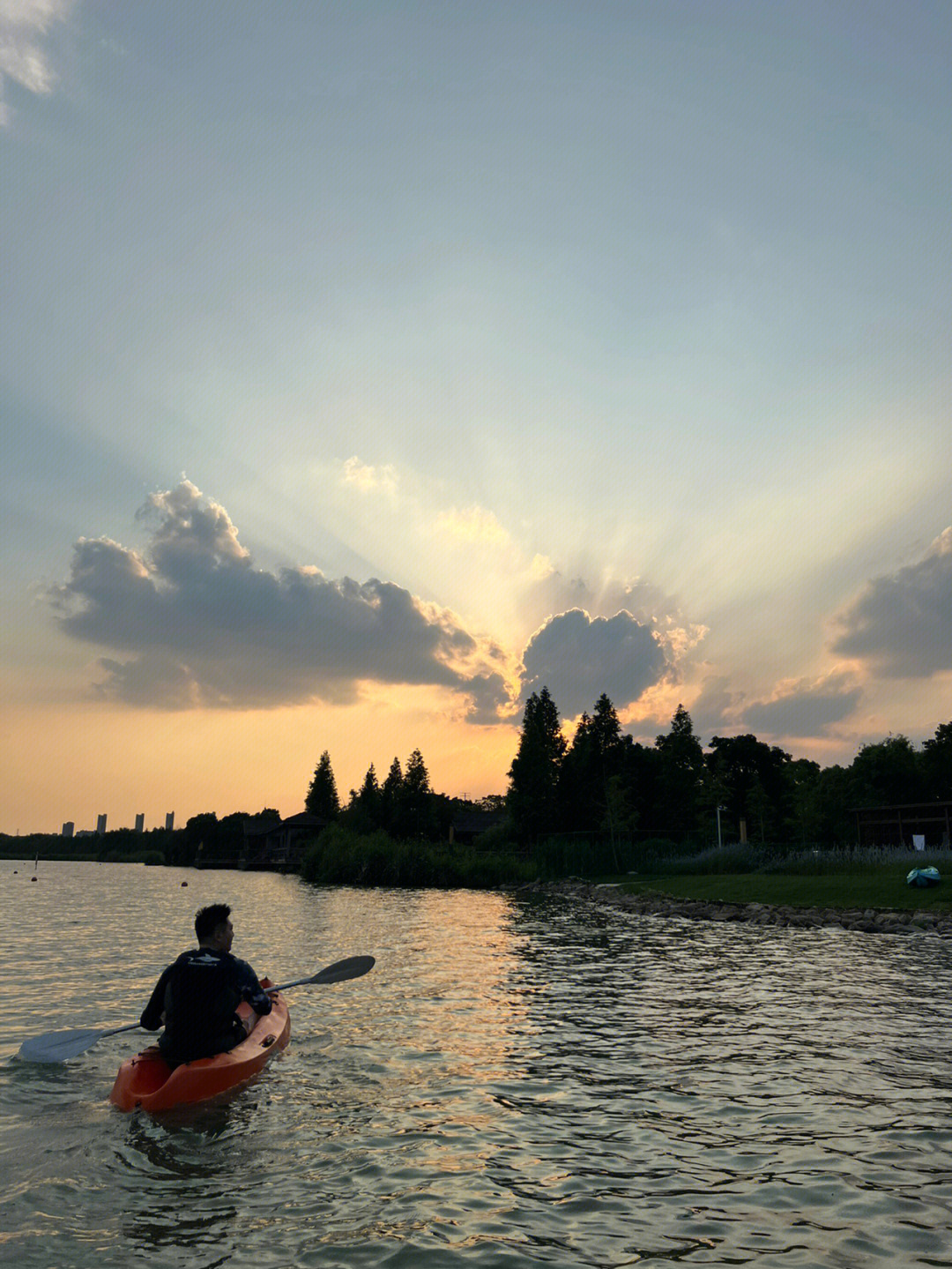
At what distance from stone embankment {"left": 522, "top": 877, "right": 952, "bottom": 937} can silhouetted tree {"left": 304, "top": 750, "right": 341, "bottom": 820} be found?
366ft

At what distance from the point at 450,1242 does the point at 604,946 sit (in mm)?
18138

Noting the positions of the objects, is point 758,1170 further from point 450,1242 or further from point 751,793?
point 751,793

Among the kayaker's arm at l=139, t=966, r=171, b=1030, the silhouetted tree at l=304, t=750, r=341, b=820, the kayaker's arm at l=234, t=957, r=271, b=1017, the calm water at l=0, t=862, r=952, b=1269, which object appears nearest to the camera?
the calm water at l=0, t=862, r=952, b=1269

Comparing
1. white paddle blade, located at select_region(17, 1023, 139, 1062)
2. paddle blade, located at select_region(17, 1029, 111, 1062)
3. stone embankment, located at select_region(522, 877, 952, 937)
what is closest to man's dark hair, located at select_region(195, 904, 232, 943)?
white paddle blade, located at select_region(17, 1023, 139, 1062)

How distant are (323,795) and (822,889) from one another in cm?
12372

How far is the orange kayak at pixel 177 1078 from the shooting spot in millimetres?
8703

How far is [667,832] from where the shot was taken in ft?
221

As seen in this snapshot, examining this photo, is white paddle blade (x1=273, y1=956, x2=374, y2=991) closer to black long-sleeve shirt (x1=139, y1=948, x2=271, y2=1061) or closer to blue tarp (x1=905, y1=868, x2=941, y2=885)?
black long-sleeve shirt (x1=139, y1=948, x2=271, y2=1061)

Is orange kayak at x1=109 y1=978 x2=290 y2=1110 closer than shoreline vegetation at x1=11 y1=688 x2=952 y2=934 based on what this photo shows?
Yes

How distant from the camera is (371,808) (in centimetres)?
9788

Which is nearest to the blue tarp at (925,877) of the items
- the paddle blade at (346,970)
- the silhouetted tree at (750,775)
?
the paddle blade at (346,970)

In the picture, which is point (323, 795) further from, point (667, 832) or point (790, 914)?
point (790, 914)

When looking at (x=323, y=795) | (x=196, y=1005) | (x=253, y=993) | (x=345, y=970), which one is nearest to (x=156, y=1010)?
(x=196, y=1005)

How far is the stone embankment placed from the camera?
996 inches
